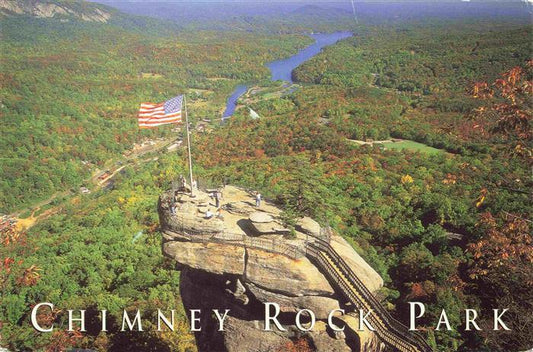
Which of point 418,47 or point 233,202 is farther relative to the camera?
point 418,47

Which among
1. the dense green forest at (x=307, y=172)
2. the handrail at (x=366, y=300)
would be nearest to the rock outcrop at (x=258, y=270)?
the handrail at (x=366, y=300)

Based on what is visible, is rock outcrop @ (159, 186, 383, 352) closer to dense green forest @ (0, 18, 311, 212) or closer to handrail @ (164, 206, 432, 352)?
handrail @ (164, 206, 432, 352)

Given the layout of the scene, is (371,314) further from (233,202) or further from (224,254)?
(233,202)

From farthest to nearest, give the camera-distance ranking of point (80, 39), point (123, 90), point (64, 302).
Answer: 1. point (80, 39)
2. point (123, 90)
3. point (64, 302)

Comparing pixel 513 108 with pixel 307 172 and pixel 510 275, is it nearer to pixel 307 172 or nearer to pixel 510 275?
pixel 510 275

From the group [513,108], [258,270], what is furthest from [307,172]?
[513,108]

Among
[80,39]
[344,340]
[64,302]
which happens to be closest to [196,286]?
[344,340]
